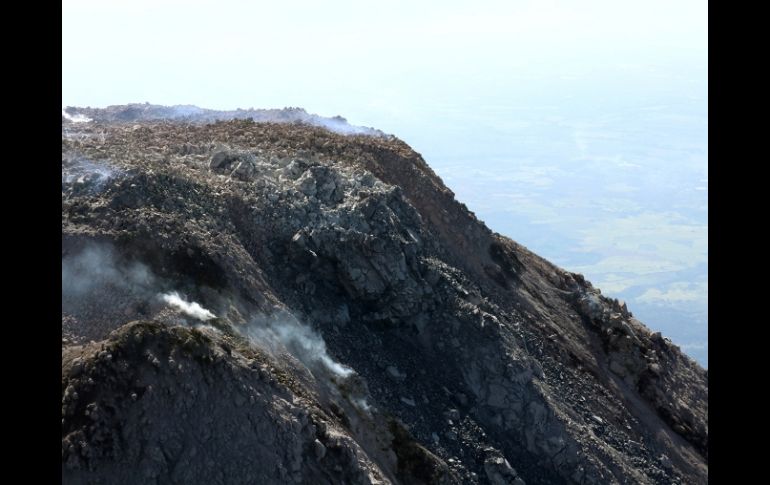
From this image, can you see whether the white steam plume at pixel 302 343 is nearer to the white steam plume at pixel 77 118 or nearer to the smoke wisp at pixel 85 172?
the smoke wisp at pixel 85 172

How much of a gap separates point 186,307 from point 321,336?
558 cm

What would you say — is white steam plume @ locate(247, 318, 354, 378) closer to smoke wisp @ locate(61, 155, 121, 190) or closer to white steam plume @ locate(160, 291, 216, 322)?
white steam plume @ locate(160, 291, 216, 322)

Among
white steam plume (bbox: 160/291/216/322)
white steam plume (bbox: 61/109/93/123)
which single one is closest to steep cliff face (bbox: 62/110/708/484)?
white steam plume (bbox: 160/291/216/322)

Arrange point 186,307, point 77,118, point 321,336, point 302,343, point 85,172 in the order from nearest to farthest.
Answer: point 186,307 → point 302,343 → point 85,172 → point 321,336 → point 77,118

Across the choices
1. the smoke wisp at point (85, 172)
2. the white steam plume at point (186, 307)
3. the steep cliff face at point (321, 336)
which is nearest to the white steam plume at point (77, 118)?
the steep cliff face at point (321, 336)

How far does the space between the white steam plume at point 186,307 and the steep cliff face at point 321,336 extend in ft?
0.22

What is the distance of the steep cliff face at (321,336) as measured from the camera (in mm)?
20891

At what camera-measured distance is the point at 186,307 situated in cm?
2405

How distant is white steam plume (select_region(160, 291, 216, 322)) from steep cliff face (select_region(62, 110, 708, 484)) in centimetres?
7

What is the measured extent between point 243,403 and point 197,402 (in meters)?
1.28

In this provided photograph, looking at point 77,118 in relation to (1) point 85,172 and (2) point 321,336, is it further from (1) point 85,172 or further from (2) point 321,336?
(2) point 321,336

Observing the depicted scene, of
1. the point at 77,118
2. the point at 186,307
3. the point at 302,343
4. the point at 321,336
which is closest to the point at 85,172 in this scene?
the point at 186,307
